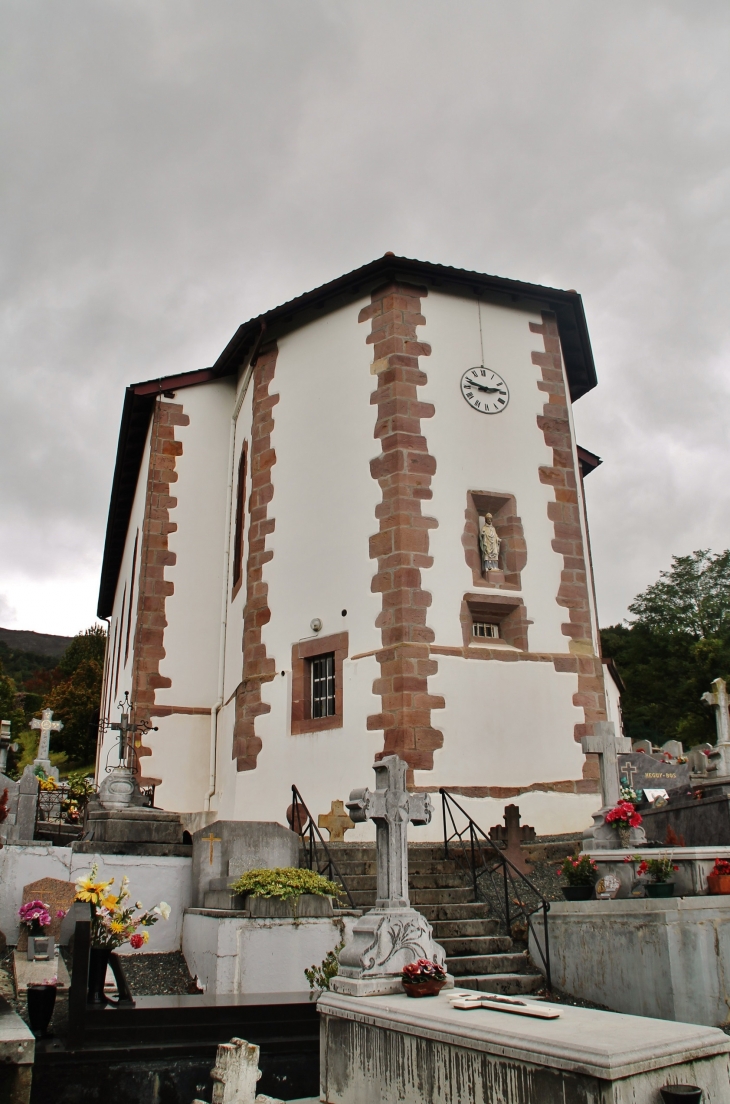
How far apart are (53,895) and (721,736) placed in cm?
816

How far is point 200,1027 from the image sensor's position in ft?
19.6

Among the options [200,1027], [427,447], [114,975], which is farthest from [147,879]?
[427,447]

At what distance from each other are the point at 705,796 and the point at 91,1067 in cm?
700

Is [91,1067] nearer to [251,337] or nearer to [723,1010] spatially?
[723,1010]

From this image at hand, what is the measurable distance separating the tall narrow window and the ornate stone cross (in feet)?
25.1

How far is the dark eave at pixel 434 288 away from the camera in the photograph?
46.2 ft

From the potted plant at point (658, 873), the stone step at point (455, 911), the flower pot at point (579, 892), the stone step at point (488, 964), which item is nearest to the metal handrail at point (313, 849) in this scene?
the stone step at point (455, 911)

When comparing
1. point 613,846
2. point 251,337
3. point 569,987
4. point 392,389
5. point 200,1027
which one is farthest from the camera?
point 251,337

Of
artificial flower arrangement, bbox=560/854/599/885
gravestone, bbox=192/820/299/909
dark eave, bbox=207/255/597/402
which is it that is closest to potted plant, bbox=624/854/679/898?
artificial flower arrangement, bbox=560/854/599/885

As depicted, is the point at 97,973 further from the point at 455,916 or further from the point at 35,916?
the point at 455,916

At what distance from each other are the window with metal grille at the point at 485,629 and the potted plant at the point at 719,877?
5572 millimetres

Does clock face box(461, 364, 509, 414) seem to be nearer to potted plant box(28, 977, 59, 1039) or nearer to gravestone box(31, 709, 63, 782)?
gravestone box(31, 709, 63, 782)

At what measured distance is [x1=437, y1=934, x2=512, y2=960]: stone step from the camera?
319 inches

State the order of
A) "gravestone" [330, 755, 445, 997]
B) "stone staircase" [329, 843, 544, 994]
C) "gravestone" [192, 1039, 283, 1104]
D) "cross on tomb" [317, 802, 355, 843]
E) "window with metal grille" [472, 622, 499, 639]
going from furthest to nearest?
"window with metal grille" [472, 622, 499, 639] < "cross on tomb" [317, 802, 355, 843] < "stone staircase" [329, 843, 544, 994] < "gravestone" [330, 755, 445, 997] < "gravestone" [192, 1039, 283, 1104]
